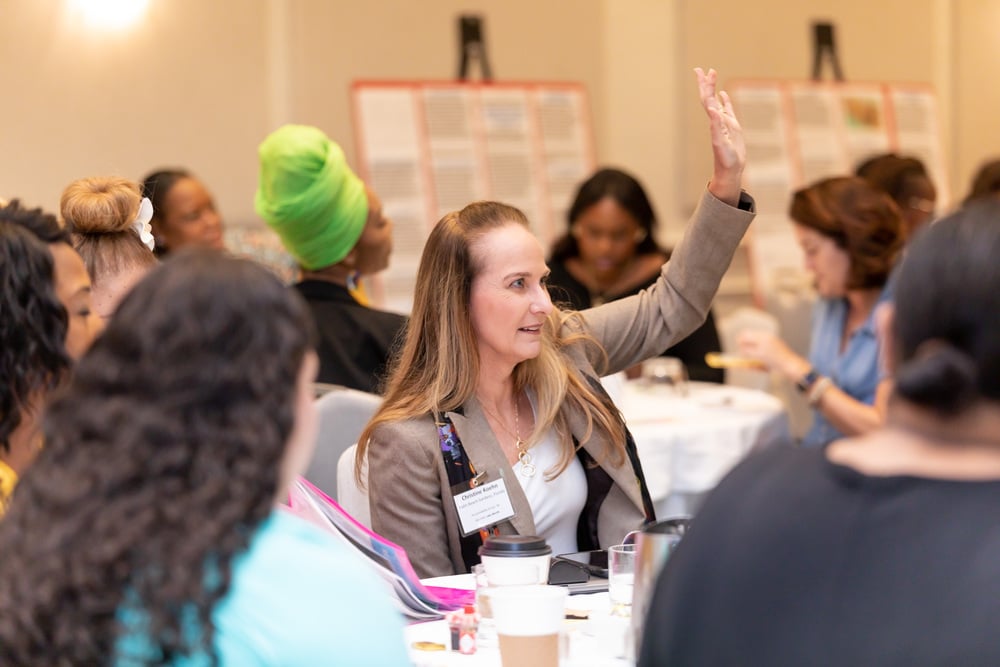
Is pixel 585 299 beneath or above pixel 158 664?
beneath

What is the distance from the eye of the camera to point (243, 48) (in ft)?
20.1

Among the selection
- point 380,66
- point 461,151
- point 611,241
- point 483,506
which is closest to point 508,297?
point 483,506

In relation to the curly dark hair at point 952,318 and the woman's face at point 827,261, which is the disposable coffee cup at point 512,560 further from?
the woman's face at point 827,261

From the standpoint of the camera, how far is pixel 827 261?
4227 mm

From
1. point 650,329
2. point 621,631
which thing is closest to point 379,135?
point 650,329

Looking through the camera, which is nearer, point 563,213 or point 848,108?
point 563,213

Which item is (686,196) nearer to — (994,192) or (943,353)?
(994,192)

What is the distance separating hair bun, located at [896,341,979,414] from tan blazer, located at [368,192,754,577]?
4.59ft

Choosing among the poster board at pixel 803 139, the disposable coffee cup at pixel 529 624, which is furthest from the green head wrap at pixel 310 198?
the poster board at pixel 803 139

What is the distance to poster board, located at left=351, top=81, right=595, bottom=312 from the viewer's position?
245 inches

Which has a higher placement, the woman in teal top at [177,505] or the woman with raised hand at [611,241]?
the woman in teal top at [177,505]

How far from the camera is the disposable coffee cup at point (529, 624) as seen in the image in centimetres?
161

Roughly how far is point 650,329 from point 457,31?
4.28 m

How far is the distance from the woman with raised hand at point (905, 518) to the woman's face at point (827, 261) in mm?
3042
